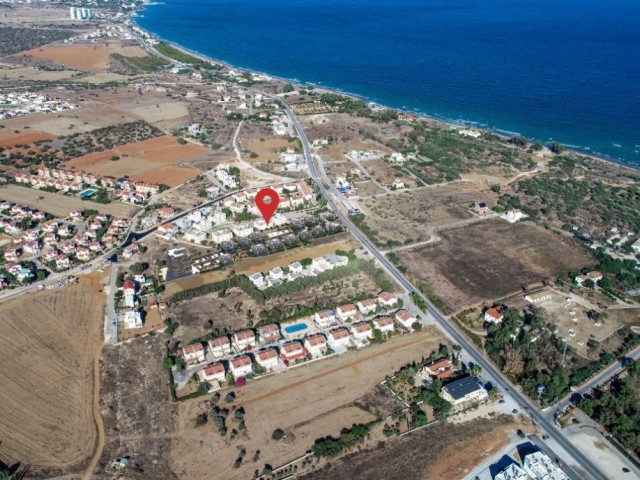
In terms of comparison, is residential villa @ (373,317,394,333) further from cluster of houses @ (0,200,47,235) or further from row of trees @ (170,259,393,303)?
cluster of houses @ (0,200,47,235)

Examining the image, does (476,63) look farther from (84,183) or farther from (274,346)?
(274,346)

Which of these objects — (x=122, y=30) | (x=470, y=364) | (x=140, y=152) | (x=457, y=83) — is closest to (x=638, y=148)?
(x=457, y=83)

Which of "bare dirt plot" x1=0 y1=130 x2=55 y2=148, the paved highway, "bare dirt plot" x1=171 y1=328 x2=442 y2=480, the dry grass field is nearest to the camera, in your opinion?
"bare dirt plot" x1=171 y1=328 x2=442 y2=480

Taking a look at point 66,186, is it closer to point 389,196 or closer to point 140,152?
point 140,152

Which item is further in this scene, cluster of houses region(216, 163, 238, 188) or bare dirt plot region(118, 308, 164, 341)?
cluster of houses region(216, 163, 238, 188)

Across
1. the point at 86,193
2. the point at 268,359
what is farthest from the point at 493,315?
the point at 86,193

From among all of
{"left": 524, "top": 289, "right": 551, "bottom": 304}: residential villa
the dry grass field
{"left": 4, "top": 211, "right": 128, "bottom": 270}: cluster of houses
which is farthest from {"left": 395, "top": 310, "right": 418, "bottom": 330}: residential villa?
the dry grass field

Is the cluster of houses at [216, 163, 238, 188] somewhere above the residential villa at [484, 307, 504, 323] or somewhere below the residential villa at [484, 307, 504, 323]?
below

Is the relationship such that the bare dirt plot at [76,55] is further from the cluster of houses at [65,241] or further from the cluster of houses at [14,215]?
the cluster of houses at [65,241]
